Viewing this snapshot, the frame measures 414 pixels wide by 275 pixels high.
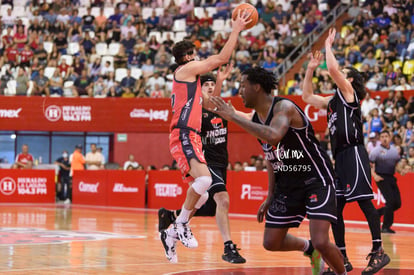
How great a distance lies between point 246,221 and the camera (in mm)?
17375

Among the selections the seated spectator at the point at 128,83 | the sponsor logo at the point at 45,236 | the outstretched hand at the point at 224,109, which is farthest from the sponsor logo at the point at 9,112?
the outstretched hand at the point at 224,109

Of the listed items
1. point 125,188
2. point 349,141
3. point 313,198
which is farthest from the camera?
point 125,188

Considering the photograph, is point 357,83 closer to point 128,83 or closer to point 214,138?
point 214,138

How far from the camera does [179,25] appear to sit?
2917 centimetres

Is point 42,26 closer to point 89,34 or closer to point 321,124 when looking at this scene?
point 89,34

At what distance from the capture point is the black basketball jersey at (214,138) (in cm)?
984

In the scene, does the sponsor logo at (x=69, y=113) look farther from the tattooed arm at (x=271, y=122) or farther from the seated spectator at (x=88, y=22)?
the tattooed arm at (x=271, y=122)

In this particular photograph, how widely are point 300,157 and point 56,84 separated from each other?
20995 mm

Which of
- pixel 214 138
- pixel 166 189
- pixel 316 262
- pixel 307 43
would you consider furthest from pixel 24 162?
pixel 316 262

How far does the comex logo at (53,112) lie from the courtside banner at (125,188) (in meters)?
3.61

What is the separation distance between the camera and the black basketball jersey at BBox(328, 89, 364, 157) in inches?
331

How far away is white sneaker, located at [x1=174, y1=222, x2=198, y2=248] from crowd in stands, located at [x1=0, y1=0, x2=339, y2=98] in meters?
16.6

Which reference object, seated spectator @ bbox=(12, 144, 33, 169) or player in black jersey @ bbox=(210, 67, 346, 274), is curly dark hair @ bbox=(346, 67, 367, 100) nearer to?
player in black jersey @ bbox=(210, 67, 346, 274)

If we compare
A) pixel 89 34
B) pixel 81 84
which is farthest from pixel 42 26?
pixel 81 84
